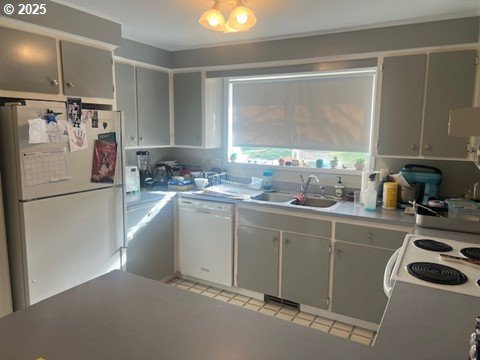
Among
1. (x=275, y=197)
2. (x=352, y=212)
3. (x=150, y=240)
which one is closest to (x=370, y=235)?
(x=352, y=212)

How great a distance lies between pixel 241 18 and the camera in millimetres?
1956

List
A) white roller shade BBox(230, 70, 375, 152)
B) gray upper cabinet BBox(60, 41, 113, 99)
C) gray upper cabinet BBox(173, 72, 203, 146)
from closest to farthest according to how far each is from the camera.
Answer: gray upper cabinet BBox(60, 41, 113, 99) → white roller shade BBox(230, 70, 375, 152) → gray upper cabinet BBox(173, 72, 203, 146)

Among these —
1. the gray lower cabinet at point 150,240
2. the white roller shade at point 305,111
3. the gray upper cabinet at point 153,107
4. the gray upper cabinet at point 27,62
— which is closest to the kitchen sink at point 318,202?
the white roller shade at point 305,111

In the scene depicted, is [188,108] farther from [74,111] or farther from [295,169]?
[74,111]

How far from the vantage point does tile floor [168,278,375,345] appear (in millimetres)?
2683

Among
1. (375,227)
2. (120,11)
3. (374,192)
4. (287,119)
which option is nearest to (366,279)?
(375,227)

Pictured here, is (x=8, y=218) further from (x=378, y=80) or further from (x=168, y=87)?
(x=378, y=80)

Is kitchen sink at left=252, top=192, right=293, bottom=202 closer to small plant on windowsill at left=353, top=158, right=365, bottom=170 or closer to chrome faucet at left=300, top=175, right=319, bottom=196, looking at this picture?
chrome faucet at left=300, top=175, right=319, bottom=196

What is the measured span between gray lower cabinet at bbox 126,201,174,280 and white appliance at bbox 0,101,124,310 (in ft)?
1.55

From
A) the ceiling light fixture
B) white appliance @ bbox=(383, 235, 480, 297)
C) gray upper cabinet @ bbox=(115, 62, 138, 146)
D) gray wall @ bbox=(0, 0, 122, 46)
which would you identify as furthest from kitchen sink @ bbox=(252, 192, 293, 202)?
gray wall @ bbox=(0, 0, 122, 46)

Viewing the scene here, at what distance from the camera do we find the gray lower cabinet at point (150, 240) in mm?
3029

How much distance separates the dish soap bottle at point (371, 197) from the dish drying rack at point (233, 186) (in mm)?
1034

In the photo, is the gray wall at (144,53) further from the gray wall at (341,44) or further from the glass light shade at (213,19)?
the glass light shade at (213,19)

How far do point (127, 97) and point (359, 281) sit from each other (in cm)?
256
